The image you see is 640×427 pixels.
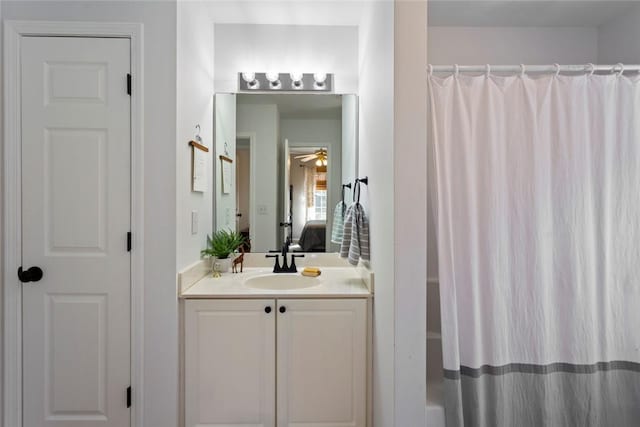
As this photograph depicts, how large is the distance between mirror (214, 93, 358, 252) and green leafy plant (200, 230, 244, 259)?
14cm

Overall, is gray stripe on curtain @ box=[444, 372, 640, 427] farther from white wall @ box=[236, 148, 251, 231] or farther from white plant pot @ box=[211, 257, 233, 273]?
white wall @ box=[236, 148, 251, 231]

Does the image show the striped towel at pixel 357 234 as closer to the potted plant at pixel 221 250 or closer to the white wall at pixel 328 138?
the white wall at pixel 328 138

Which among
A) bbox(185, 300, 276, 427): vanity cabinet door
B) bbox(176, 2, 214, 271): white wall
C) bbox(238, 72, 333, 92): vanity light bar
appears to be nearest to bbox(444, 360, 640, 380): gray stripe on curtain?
bbox(185, 300, 276, 427): vanity cabinet door

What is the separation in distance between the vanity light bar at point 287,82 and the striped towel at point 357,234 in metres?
0.92

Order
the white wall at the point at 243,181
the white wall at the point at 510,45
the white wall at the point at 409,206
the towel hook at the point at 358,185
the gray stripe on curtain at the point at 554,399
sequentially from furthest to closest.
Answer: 1. the white wall at the point at 243,181
2. the white wall at the point at 510,45
3. the towel hook at the point at 358,185
4. the gray stripe on curtain at the point at 554,399
5. the white wall at the point at 409,206

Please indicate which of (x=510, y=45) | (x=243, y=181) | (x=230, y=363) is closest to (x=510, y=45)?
(x=510, y=45)

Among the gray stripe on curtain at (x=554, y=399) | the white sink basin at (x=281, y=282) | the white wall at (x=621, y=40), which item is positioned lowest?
the gray stripe on curtain at (x=554, y=399)

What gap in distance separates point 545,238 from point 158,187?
6.04 ft

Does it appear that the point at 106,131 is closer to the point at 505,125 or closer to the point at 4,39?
the point at 4,39

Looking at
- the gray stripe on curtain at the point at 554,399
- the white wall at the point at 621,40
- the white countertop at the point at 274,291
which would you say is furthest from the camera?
the white wall at the point at 621,40

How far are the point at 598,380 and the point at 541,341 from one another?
324 mm

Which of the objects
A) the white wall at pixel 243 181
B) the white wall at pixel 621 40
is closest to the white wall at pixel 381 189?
A: the white wall at pixel 243 181

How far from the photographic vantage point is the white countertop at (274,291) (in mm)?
1588

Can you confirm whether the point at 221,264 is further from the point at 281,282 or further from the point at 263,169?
the point at 263,169
